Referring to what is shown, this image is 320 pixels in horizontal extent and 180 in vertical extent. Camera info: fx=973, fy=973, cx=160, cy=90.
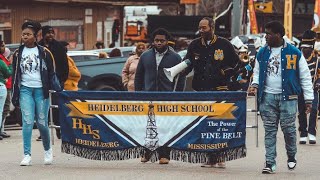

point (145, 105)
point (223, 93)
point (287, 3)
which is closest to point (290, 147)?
point (223, 93)

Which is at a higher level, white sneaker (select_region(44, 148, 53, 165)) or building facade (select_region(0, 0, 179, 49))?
building facade (select_region(0, 0, 179, 49))

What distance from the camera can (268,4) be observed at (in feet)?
170

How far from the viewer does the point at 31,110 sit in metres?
11.6

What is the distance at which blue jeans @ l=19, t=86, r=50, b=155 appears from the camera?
11.6 meters

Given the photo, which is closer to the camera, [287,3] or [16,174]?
[16,174]

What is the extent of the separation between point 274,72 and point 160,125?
1.55 metres

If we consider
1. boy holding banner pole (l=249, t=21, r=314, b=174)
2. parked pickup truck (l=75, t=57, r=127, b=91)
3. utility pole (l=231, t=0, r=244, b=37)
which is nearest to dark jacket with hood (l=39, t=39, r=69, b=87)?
boy holding banner pole (l=249, t=21, r=314, b=174)

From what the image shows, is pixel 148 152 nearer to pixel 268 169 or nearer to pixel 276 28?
pixel 268 169

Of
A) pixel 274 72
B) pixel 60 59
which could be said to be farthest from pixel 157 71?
pixel 60 59

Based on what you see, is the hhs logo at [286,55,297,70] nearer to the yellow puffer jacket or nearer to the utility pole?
the yellow puffer jacket

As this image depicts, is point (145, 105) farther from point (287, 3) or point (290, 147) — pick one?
point (287, 3)

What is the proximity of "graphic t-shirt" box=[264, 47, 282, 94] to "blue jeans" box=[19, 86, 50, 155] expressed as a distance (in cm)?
274

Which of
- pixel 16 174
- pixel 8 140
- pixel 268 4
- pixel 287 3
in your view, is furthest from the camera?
pixel 268 4

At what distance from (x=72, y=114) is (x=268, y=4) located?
134ft
